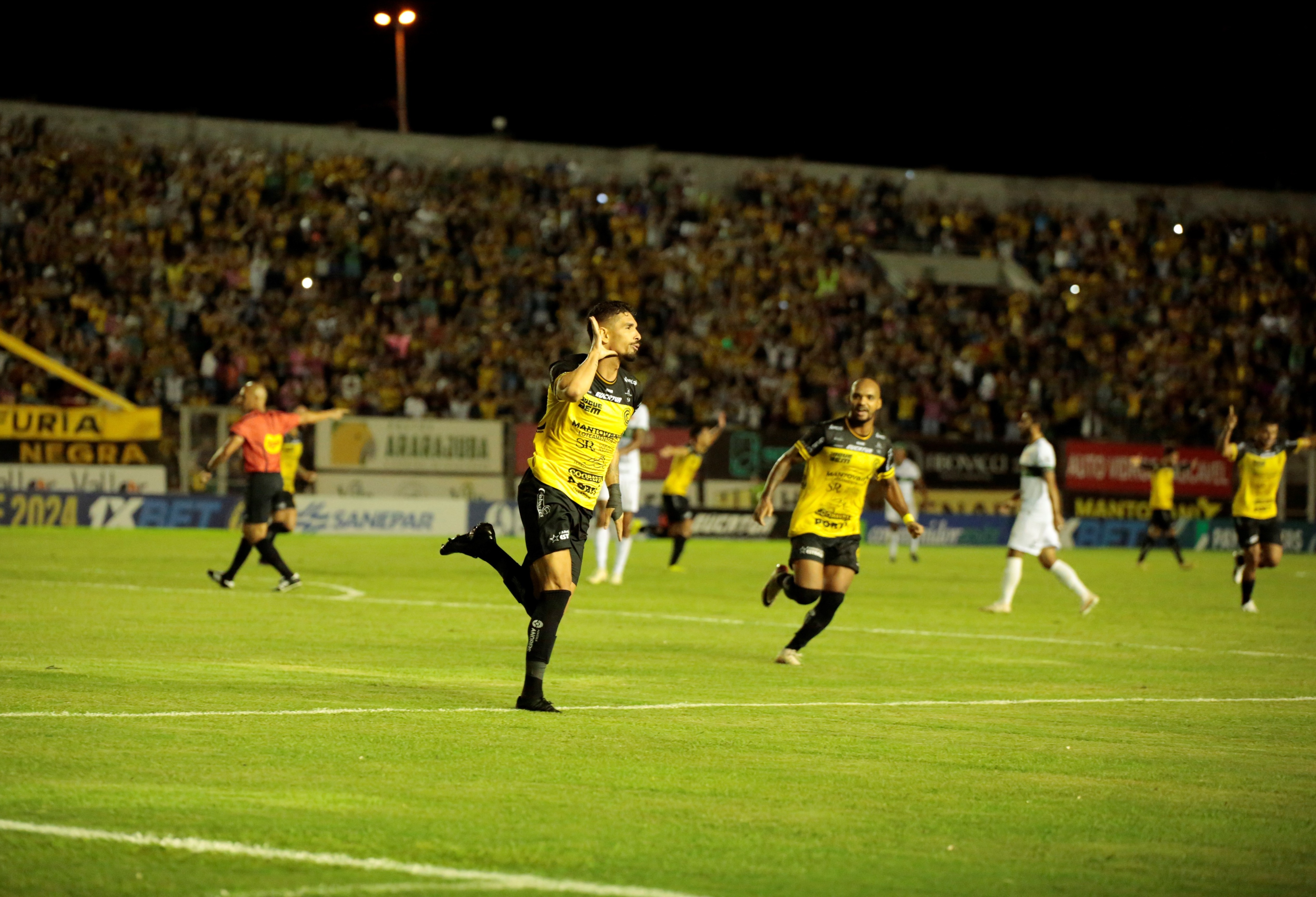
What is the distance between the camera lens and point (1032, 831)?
6.75 m

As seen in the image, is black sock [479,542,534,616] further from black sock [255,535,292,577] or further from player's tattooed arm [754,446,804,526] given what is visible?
black sock [255,535,292,577]

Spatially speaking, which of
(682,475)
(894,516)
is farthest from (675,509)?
(894,516)

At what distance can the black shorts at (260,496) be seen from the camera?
1864cm

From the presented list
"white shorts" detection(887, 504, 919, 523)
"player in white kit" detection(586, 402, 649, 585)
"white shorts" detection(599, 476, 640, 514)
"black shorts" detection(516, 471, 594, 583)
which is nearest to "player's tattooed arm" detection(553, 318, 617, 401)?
"black shorts" detection(516, 471, 594, 583)

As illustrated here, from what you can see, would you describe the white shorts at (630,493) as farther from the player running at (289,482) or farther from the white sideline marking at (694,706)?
the white sideline marking at (694,706)

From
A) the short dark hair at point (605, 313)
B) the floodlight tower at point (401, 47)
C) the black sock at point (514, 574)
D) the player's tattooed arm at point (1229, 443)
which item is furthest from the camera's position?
the floodlight tower at point (401, 47)

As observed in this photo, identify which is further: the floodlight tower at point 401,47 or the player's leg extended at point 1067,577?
the floodlight tower at point 401,47

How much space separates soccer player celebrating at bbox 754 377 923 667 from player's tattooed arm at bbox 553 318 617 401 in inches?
148

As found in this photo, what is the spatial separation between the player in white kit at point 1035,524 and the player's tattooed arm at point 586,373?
453 inches

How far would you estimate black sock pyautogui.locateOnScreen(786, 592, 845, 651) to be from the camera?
518 inches

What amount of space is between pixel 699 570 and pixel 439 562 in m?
4.15

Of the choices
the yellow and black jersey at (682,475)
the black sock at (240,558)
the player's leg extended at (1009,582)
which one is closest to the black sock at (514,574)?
the black sock at (240,558)

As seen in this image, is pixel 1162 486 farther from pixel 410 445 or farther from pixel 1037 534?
pixel 1037 534

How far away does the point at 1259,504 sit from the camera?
21906 mm
